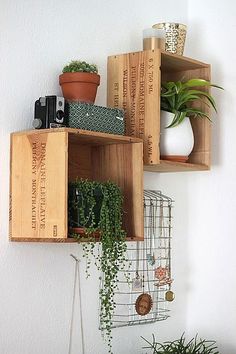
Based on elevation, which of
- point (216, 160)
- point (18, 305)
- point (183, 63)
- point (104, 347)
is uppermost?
point (183, 63)

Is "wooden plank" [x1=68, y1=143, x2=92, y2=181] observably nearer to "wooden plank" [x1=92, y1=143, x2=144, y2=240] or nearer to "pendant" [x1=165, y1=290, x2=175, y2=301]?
"wooden plank" [x1=92, y1=143, x2=144, y2=240]

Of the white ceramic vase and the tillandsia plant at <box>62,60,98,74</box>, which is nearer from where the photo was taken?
the tillandsia plant at <box>62,60,98,74</box>

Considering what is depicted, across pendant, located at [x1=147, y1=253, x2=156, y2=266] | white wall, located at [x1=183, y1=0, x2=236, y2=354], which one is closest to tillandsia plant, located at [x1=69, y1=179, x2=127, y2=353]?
pendant, located at [x1=147, y1=253, x2=156, y2=266]

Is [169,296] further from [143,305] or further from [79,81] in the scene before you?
[79,81]

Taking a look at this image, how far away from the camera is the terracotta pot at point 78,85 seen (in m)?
2.38

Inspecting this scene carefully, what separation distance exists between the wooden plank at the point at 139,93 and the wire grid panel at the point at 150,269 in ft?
1.05

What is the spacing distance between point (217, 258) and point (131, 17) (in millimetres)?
1027

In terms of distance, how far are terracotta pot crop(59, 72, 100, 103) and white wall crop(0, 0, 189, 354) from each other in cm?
7

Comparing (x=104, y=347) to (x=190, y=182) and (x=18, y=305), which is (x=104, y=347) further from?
(x=190, y=182)

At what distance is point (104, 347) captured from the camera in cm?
263

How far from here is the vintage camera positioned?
7.46 ft

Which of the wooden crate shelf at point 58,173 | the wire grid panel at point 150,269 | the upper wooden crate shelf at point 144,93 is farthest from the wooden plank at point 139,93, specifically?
the wire grid panel at point 150,269
